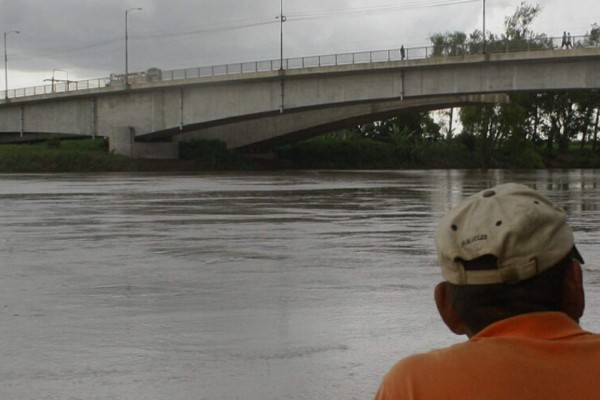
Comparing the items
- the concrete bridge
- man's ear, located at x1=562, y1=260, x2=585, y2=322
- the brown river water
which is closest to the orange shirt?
man's ear, located at x1=562, y1=260, x2=585, y2=322

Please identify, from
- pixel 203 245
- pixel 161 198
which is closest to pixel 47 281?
pixel 203 245

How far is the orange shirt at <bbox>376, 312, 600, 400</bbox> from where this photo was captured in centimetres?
188

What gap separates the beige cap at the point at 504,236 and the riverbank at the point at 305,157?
6411 centimetres

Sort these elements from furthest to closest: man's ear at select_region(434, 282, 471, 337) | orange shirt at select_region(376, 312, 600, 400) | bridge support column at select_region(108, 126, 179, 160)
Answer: bridge support column at select_region(108, 126, 179, 160) < man's ear at select_region(434, 282, 471, 337) < orange shirt at select_region(376, 312, 600, 400)

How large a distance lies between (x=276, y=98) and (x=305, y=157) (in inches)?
844

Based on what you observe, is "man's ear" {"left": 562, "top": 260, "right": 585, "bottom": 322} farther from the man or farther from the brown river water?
the brown river water

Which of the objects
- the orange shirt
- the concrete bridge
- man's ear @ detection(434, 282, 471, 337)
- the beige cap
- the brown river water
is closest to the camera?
the orange shirt

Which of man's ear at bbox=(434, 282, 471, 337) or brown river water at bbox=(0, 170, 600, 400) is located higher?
man's ear at bbox=(434, 282, 471, 337)

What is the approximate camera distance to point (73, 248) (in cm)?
1457

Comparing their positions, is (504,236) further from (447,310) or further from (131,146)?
(131,146)

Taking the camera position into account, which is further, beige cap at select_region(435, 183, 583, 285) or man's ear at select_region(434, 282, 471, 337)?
man's ear at select_region(434, 282, 471, 337)

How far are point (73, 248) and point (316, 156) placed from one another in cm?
6763

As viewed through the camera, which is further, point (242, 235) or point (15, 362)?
point (242, 235)

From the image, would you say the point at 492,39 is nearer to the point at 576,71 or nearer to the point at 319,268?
the point at 576,71
